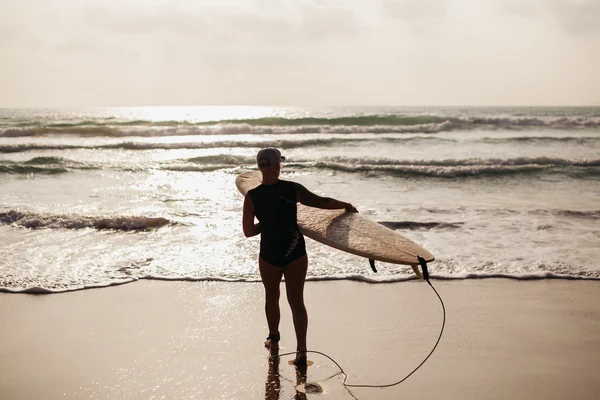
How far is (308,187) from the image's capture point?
12914 mm

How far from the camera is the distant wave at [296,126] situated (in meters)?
28.2

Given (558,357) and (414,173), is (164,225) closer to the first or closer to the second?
(558,357)

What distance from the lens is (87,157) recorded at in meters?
20.0

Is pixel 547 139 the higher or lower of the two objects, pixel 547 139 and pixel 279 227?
the lower

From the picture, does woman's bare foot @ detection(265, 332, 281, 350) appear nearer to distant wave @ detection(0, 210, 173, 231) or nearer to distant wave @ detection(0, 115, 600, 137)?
distant wave @ detection(0, 210, 173, 231)

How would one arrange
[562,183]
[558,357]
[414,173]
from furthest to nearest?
[414,173]
[562,183]
[558,357]

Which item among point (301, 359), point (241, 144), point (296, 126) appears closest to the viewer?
point (301, 359)

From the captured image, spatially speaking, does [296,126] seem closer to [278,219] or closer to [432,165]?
[432,165]

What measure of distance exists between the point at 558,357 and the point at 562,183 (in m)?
10.7

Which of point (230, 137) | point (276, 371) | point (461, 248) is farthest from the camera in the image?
point (230, 137)

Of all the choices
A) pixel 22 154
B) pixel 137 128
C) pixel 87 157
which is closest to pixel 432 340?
pixel 87 157

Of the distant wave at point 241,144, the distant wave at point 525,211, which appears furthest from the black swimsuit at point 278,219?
the distant wave at point 241,144

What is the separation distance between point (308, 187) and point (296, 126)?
1742cm

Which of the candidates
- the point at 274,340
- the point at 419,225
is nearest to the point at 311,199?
the point at 274,340
